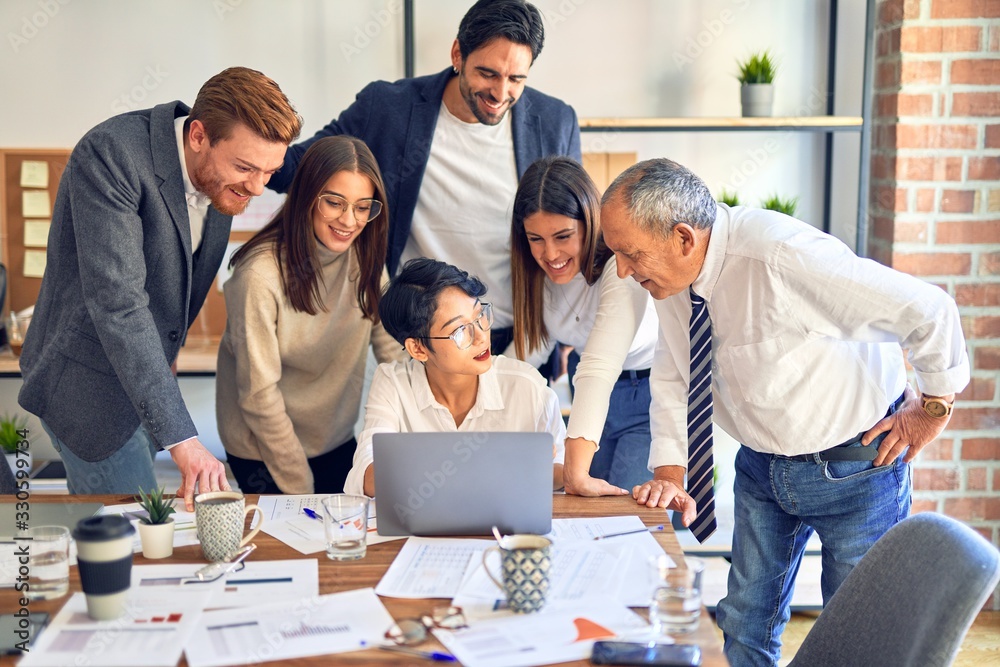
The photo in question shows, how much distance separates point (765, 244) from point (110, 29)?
2.55 meters

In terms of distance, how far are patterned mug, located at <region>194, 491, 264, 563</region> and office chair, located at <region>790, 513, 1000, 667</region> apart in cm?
92

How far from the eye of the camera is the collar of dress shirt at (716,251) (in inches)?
73.5

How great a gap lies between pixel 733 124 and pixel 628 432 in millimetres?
1269

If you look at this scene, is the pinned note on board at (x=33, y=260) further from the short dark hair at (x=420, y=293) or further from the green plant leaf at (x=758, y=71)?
the green plant leaf at (x=758, y=71)

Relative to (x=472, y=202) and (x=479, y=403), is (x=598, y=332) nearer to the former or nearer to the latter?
(x=479, y=403)

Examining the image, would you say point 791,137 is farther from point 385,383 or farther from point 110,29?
point 110,29

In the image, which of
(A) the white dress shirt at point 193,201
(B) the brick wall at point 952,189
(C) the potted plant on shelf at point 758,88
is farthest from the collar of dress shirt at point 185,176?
(B) the brick wall at point 952,189

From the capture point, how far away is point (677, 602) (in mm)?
1354

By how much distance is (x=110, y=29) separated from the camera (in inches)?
133

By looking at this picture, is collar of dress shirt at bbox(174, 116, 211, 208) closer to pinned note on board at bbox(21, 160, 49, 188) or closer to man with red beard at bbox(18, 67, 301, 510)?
man with red beard at bbox(18, 67, 301, 510)

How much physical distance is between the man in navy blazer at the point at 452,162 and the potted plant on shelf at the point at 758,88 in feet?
3.06

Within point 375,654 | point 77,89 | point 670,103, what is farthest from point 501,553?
point 77,89

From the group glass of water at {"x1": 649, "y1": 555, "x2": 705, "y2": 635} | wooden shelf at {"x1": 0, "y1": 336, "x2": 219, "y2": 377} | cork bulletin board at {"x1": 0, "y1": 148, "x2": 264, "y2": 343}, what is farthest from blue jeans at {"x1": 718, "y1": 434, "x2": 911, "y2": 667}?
cork bulletin board at {"x1": 0, "y1": 148, "x2": 264, "y2": 343}

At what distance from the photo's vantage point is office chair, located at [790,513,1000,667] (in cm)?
132
